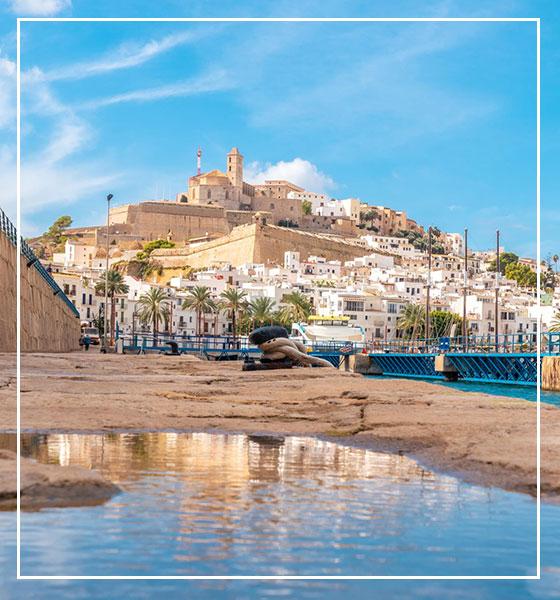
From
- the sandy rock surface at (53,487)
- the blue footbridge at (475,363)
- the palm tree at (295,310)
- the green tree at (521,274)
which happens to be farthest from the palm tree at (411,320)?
the sandy rock surface at (53,487)

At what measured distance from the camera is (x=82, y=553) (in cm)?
357

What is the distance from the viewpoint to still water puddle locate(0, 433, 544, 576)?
3.52 metres

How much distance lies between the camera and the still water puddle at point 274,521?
3516 millimetres

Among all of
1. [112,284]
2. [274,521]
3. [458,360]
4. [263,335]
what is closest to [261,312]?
[112,284]

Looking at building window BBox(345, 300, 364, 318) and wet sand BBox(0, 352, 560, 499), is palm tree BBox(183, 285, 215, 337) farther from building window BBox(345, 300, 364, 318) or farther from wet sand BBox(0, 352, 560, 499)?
wet sand BBox(0, 352, 560, 499)

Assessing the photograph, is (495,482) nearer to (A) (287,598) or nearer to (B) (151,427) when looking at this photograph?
(A) (287,598)

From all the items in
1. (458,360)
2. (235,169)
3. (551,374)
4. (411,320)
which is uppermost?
(235,169)

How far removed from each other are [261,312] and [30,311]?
2988 inches

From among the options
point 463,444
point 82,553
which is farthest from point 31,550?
point 463,444

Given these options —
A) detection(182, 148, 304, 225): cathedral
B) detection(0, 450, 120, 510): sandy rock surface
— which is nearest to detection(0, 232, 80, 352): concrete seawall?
detection(0, 450, 120, 510): sandy rock surface

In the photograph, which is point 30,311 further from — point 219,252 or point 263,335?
point 219,252

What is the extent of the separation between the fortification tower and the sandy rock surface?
18086 cm

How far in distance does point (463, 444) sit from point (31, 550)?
167 inches

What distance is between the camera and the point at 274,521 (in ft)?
14.1
